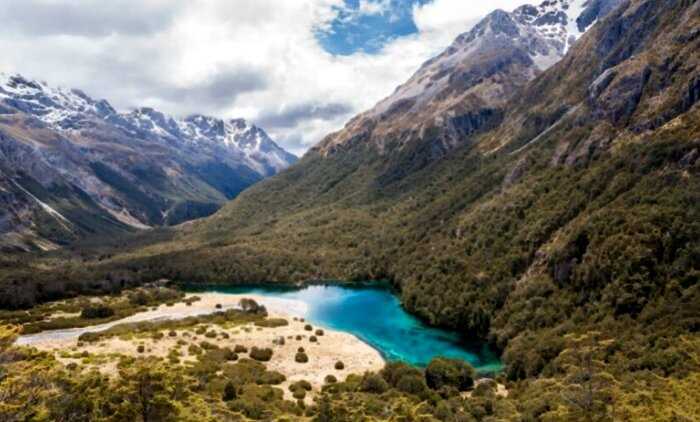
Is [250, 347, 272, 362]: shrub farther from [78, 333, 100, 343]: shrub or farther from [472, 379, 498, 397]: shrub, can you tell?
[472, 379, 498, 397]: shrub

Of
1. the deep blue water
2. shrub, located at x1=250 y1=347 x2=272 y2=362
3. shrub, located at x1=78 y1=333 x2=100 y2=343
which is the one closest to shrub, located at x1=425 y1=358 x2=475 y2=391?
the deep blue water

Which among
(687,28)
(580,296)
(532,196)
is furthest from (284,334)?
(687,28)

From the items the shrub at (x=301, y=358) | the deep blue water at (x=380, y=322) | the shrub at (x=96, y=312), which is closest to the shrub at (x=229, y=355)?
the shrub at (x=301, y=358)

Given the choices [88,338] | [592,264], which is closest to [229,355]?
[88,338]

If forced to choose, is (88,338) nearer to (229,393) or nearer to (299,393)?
(229,393)

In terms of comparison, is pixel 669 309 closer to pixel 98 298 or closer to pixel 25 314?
pixel 25 314
